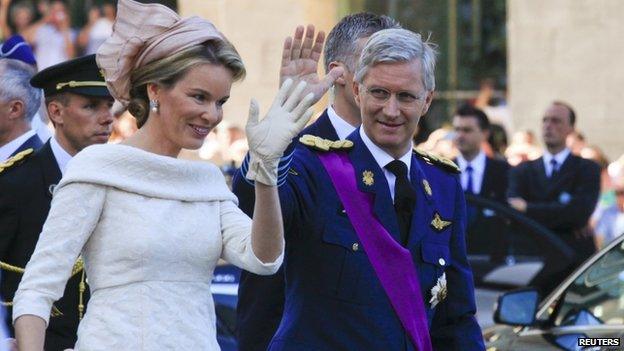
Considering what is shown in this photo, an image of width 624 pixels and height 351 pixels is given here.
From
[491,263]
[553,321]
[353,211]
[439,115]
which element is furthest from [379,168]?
[439,115]

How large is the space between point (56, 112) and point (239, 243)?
1915 millimetres

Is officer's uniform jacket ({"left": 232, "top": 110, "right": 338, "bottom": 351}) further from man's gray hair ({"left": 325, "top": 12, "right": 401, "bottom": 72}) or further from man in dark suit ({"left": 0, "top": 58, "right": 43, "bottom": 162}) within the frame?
man in dark suit ({"left": 0, "top": 58, "right": 43, "bottom": 162})

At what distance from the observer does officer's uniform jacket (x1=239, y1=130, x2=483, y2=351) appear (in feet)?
15.7

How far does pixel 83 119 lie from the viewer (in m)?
6.02

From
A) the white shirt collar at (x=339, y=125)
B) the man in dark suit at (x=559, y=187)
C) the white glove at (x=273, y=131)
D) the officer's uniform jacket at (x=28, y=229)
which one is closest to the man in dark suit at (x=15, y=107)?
the officer's uniform jacket at (x=28, y=229)

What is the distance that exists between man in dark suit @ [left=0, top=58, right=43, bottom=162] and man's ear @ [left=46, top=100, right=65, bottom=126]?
2.49 feet

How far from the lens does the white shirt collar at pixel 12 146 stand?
6797mm

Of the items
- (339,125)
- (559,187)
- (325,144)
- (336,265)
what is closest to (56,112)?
(339,125)

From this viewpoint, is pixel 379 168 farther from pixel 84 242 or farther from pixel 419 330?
pixel 84 242

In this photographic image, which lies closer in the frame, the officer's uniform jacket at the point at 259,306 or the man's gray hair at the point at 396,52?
the man's gray hair at the point at 396,52

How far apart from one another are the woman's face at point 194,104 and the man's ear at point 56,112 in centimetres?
171

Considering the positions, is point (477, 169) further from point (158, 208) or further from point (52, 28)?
point (52, 28)

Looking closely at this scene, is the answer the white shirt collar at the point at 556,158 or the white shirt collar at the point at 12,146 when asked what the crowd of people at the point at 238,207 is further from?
the white shirt collar at the point at 556,158

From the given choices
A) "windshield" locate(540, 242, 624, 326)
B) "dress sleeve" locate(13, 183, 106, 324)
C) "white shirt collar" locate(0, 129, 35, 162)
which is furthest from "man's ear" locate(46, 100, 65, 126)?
"windshield" locate(540, 242, 624, 326)
